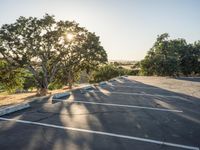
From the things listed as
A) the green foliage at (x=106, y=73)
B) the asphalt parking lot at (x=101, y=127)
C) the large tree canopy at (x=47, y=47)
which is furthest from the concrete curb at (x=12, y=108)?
the green foliage at (x=106, y=73)

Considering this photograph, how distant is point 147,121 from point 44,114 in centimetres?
328

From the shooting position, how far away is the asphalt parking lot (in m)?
5.47

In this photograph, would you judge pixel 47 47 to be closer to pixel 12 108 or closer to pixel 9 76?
pixel 9 76

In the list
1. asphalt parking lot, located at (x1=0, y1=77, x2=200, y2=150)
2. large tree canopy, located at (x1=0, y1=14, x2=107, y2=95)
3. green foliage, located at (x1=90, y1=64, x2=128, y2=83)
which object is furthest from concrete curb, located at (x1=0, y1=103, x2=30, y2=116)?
green foliage, located at (x1=90, y1=64, x2=128, y2=83)

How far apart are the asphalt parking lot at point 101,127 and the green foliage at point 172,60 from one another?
90.4 feet

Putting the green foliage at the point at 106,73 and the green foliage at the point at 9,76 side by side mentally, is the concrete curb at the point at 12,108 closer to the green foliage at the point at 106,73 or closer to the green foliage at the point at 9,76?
the green foliage at the point at 9,76

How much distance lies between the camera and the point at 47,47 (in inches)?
1396

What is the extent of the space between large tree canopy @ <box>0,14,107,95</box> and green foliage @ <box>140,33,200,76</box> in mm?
7402

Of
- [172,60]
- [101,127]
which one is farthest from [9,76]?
[101,127]

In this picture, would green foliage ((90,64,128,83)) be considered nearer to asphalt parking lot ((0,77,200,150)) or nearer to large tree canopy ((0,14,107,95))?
large tree canopy ((0,14,107,95))

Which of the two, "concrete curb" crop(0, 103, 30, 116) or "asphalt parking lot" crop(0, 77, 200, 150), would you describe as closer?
"asphalt parking lot" crop(0, 77, 200, 150)

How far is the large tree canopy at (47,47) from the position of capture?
33531 mm

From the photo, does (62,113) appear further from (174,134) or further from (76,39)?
(76,39)

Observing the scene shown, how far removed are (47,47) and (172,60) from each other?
59.6ft
